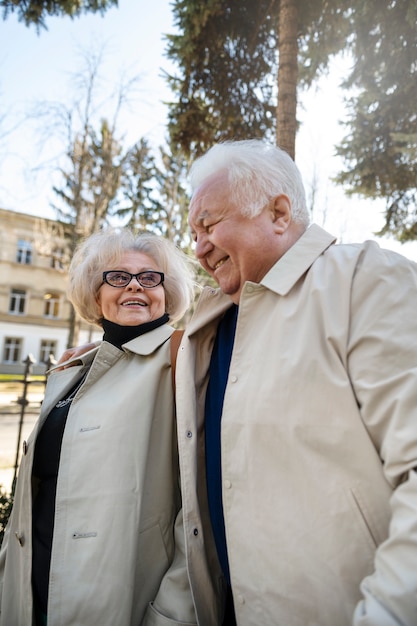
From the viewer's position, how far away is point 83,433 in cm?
168

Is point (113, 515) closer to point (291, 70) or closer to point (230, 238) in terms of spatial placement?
point (230, 238)

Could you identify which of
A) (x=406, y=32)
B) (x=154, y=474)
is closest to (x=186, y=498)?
(x=154, y=474)

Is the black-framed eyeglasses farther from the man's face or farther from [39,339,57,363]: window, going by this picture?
[39,339,57,363]: window

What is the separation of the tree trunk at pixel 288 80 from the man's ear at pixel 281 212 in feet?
7.72

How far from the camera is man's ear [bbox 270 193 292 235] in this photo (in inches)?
61.1

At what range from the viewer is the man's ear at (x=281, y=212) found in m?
1.55

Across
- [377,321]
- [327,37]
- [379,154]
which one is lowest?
[377,321]

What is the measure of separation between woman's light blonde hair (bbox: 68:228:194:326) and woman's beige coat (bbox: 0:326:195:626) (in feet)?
1.84

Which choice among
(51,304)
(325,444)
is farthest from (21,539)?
(51,304)

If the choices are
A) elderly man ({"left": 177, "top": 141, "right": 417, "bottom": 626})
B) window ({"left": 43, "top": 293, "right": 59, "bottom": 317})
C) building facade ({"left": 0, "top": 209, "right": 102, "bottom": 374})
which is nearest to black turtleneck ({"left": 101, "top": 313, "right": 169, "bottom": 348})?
elderly man ({"left": 177, "top": 141, "right": 417, "bottom": 626})

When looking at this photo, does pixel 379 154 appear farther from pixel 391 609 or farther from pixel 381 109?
pixel 391 609

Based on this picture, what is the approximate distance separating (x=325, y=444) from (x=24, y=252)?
2942 centimetres

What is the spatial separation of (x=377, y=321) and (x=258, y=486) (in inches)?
23.6

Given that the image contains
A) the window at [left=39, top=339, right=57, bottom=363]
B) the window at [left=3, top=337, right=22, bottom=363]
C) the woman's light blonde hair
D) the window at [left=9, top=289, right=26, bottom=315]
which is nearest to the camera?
the woman's light blonde hair
